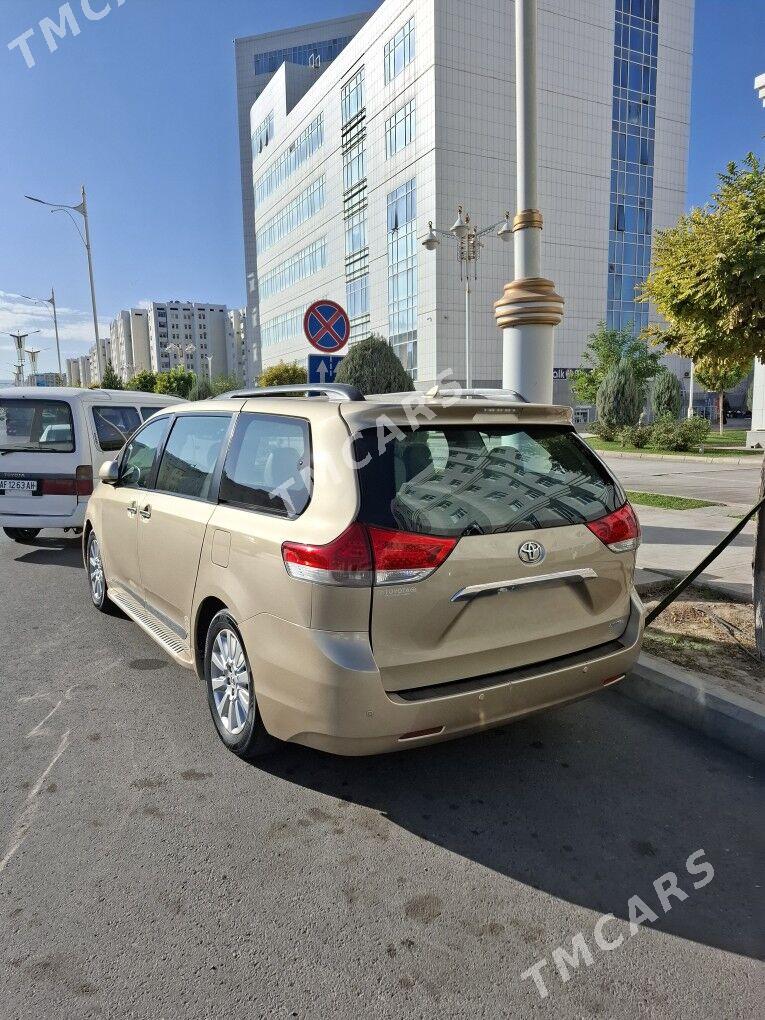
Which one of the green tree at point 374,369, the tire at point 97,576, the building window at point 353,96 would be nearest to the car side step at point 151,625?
the tire at point 97,576

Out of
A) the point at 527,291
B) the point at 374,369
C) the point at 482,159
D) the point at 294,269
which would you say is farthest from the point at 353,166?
the point at 527,291

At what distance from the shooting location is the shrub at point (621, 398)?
29.9 m

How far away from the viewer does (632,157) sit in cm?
4869

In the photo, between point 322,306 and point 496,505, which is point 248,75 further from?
point 496,505

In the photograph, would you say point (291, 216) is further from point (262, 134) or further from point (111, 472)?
point (111, 472)

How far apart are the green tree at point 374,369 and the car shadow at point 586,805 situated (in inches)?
1029

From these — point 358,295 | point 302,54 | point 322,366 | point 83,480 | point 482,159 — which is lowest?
point 83,480

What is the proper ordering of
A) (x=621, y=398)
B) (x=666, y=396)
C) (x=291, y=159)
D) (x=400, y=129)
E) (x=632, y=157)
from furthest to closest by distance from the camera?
(x=291, y=159) < (x=632, y=157) < (x=400, y=129) < (x=666, y=396) < (x=621, y=398)

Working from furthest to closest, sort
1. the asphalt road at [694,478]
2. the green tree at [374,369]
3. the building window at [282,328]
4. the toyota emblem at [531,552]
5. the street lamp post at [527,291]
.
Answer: the building window at [282,328]
the green tree at [374,369]
the asphalt road at [694,478]
the street lamp post at [527,291]
the toyota emblem at [531,552]

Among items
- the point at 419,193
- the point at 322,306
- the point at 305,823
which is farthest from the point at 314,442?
the point at 419,193

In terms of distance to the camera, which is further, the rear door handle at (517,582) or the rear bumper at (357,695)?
the rear door handle at (517,582)

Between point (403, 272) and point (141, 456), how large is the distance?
43.0 meters

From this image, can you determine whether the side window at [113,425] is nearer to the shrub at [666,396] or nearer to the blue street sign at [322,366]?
the blue street sign at [322,366]

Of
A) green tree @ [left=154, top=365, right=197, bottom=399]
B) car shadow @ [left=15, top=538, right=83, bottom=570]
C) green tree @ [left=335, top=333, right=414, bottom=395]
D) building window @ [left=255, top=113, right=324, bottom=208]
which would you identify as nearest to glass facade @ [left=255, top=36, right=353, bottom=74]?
building window @ [left=255, top=113, right=324, bottom=208]
